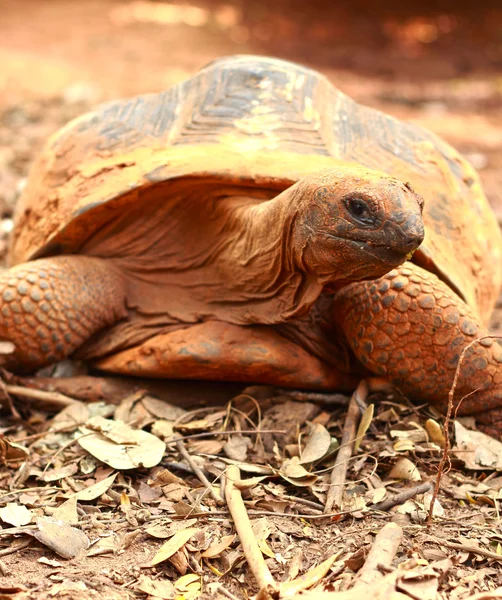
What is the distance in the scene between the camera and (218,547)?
2338mm

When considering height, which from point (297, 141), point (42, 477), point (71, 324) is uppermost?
point (297, 141)

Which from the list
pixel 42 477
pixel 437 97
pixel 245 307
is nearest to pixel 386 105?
pixel 437 97

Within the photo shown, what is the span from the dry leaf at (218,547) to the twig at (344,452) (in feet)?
1.06

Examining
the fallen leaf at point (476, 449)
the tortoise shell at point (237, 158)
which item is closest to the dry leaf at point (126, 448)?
the tortoise shell at point (237, 158)

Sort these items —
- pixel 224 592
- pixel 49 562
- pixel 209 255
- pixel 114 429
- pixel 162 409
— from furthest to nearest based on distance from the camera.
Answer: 1. pixel 209 255
2. pixel 162 409
3. pixel 114 429
4. pixel 49 562
5. pixel 224 592

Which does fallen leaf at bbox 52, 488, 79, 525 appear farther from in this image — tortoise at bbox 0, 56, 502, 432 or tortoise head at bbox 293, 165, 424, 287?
tortoise head at bbox 293, 165, 424, 287

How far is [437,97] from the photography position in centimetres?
999

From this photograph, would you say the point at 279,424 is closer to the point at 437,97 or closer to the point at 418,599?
the point at 418,599

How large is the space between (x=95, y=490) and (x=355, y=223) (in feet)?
3.74

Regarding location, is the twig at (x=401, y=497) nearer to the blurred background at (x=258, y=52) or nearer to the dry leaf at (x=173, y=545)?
the dry leaf at (x=173, y=545)

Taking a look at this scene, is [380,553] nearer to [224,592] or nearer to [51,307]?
[224,592]

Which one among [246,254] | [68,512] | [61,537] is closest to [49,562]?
[61,537]

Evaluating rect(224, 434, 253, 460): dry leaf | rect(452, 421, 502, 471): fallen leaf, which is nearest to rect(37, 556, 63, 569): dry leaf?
rect(224, 434, 253, 460): dry leaf

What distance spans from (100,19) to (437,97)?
618 cm
